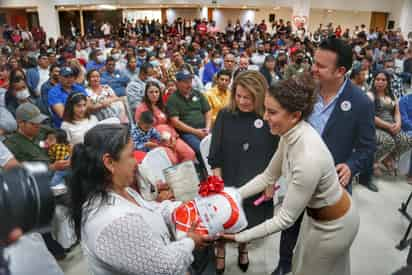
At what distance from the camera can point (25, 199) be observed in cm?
76

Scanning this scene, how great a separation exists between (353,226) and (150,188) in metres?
1.33

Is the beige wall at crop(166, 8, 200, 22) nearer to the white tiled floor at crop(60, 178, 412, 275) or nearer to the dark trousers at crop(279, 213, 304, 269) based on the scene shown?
the white tiled floor at crop(60, 178, 412, 275)

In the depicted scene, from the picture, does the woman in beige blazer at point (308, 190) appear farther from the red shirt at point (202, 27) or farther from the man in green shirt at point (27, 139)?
the red shirt at point (202, 27)

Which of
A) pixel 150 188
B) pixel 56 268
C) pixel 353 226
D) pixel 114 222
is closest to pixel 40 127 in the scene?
pixel 150 188

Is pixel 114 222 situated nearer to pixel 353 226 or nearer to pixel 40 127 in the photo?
pixel 353 226

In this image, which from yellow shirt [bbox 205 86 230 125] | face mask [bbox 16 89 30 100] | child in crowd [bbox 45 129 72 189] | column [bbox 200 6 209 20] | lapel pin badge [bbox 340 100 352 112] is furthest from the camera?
column [bbox 200 6 209 20]

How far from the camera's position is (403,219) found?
3.15m

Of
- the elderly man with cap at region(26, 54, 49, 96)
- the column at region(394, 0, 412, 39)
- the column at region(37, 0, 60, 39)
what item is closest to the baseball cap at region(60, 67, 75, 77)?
the elderly man with cap at region(26, 54, 49, 96)

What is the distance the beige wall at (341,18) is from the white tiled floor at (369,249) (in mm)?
19955

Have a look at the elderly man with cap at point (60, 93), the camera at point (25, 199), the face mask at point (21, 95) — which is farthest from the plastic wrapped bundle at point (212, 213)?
the face mask at point (21, 95)

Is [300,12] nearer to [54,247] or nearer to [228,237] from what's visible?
[54,247]

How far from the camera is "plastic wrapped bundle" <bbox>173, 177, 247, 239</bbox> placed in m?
1.34

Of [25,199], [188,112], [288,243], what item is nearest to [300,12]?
[188,112]

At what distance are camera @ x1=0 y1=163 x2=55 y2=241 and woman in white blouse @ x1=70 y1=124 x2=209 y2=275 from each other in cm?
26
